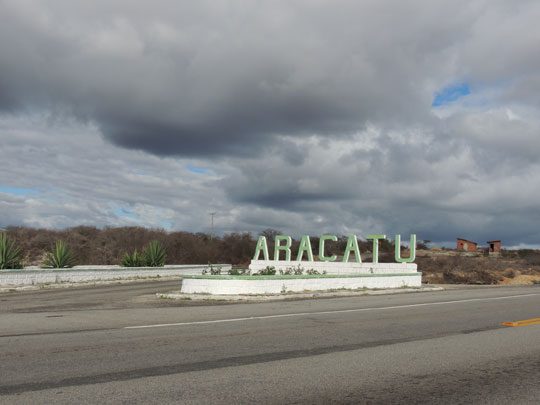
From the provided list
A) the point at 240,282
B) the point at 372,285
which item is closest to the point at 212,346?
the point at 240,282

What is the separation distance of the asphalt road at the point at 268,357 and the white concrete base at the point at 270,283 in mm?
5229

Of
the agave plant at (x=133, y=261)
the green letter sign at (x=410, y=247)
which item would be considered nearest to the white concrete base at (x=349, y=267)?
the green letter sign at (x=410, y=247)

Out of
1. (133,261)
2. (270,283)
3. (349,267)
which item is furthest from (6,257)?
(349,267)

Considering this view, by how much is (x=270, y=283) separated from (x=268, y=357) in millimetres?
12712

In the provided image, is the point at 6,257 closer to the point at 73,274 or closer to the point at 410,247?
the point at 73,274

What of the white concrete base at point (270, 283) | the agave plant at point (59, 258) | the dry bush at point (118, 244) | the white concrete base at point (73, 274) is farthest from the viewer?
the dry bush at point (118, 244)

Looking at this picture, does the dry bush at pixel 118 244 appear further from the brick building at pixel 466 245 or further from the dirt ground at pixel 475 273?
the brick building at pixel 466 245

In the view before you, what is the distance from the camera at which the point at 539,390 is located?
19.8ft

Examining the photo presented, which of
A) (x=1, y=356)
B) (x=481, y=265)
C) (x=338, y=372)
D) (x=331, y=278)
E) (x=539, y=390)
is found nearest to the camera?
(x=539, y=390)

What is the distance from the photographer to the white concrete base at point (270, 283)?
19.7 m

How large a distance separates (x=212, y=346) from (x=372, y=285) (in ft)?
56.4

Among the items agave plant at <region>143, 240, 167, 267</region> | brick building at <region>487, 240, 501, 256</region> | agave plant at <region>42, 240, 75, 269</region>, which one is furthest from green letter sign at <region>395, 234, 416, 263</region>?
brick building at <region>487, 240, 501, 256</region>

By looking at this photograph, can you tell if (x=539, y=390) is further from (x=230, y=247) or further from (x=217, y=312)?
(x=230, y=247)

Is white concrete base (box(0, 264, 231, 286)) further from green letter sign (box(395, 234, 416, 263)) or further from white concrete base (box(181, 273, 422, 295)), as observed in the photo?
green letter sign (box(395, 234, 416, 263))
